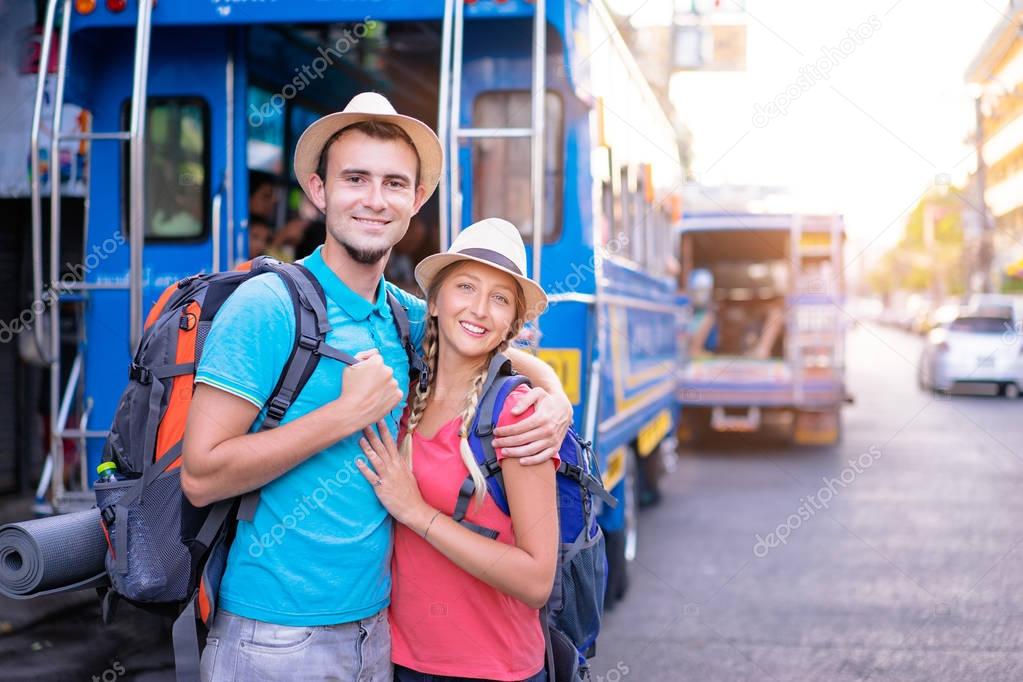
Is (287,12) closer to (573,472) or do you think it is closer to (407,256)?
(407,256)

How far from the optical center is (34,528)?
96.9 inches

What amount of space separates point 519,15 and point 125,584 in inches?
142

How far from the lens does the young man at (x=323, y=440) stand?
88.1 inches

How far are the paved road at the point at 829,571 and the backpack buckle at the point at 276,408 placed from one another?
3.55 m

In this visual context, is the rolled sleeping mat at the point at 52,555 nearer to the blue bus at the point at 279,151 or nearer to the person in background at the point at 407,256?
the blue bus at the point at 279,151

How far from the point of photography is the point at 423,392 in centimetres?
265

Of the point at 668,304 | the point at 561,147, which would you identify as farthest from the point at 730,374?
the point at 561,147

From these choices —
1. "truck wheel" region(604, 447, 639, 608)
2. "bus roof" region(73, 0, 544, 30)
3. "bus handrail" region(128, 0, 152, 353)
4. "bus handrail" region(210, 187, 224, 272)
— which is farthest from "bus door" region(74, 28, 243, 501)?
"truck wheel" region(604, 447, 639, 608)

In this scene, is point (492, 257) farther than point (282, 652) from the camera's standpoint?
Yes

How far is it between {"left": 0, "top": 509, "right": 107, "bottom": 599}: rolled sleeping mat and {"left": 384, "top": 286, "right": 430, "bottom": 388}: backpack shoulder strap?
0.81m

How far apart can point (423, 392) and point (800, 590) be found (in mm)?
5026

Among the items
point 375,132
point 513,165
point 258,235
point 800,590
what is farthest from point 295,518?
point 800,590

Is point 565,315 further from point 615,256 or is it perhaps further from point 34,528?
point 34,528

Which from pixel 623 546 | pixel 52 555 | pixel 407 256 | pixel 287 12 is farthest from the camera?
pixel 407 256
